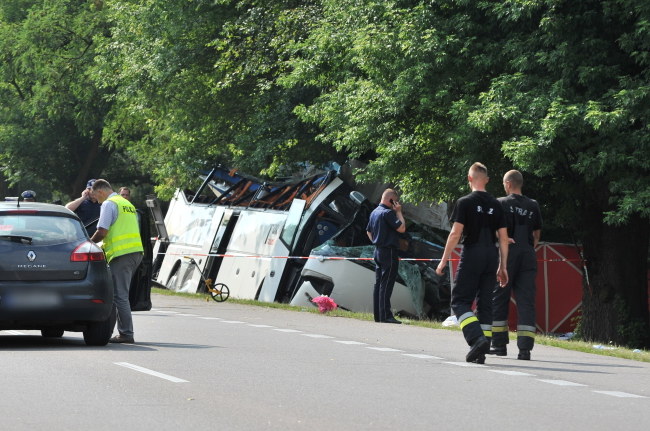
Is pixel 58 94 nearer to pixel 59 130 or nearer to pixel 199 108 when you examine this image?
pixel 59 130

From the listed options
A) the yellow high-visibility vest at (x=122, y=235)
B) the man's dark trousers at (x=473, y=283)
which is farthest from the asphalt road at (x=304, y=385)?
the yellow high-visibility vest at (x=122, y=235)

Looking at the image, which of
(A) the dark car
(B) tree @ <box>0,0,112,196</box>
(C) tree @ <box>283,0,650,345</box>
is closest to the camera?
(A) the dark car

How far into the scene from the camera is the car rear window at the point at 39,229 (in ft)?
43.7

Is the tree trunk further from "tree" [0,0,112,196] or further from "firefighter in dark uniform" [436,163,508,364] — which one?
"tree" [0,0,112,196]

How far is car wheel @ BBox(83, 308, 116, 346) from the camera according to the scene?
45.0ft

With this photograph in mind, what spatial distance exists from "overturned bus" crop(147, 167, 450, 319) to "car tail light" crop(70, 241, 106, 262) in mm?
10968

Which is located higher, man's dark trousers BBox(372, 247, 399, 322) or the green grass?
man's dark trousers BBox(372, 247, 399, 322)

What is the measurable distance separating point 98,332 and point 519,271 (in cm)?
433

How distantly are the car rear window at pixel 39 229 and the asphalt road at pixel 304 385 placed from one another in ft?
3.60

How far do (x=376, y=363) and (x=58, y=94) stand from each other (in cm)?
3385

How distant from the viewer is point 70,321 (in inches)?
528

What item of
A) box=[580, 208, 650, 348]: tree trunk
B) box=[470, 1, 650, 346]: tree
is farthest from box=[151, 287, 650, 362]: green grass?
box=[470, 1, 650, 346]: tree

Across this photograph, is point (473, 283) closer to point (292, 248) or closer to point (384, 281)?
point (384, 281)

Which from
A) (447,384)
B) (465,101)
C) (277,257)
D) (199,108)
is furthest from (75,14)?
(447,384)
